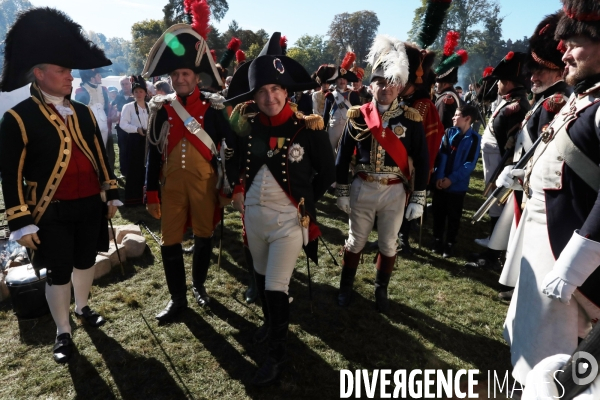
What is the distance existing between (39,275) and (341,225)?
4.26 meters

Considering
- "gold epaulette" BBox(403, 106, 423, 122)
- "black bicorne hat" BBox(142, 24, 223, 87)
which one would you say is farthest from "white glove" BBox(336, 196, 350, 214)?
"black bicorne hat" BBox(142, 24, 223, 87)

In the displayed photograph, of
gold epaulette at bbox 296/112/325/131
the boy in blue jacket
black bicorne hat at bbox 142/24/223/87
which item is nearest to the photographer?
gold epaulette at bbox 296/112/325/131

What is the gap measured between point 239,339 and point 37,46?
2866mm

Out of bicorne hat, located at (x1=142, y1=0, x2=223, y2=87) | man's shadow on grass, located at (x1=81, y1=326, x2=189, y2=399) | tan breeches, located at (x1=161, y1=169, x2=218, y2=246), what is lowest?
man's shadow on grass, located at (x1=81, y1=326, x2=189, y2=399)

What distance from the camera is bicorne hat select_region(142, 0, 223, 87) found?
3.47m

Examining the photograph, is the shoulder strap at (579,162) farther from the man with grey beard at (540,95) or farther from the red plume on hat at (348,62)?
the red plume on hat at (348,62)

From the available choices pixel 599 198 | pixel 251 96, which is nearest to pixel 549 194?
pixel 599 198

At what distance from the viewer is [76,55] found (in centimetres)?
306

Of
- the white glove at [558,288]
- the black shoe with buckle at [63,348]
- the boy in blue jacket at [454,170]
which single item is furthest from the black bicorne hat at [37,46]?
the boy in blue jacket at [454,170]

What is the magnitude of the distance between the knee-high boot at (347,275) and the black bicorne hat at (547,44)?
2503 mm

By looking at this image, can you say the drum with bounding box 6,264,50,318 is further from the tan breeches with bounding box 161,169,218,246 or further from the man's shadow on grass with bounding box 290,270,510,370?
the man's shadow on grass with bounding box 290,270,510,370

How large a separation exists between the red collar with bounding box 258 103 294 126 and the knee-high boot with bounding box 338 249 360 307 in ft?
5.58

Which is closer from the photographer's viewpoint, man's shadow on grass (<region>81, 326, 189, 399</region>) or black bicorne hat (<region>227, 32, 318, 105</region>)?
black bicorne hat (<region>227, 32, 318, 105</region>)

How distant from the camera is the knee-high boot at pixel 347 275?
414 centimetres
